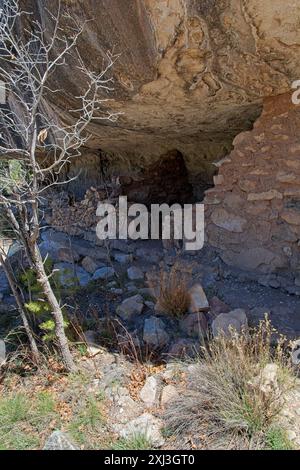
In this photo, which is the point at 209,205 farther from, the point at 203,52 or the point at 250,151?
the point at 203,52

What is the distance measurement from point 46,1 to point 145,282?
2.24 meters

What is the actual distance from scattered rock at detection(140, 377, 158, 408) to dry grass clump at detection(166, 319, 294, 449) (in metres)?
0.14

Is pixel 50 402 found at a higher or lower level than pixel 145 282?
lower

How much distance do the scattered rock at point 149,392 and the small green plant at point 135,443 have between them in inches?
9.3

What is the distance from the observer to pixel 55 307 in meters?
2.07

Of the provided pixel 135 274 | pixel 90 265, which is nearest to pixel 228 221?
pixel 135 274

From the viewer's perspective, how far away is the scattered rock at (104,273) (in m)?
3.39

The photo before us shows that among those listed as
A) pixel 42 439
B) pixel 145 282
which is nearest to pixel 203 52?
pixel 145 282

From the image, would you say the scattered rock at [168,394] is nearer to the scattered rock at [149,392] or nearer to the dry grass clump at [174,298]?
the scattered rock at [149,392]

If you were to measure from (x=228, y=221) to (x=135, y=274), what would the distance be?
1.01m

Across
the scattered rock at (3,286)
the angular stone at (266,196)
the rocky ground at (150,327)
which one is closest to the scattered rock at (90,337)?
the rocky ground at (150,327)

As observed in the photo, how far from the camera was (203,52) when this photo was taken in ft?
7.04

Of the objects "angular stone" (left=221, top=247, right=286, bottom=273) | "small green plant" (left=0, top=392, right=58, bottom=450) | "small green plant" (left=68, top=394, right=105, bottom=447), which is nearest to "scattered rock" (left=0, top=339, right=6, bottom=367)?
"small green plant" (left=0, top=392, right=58, bottom=450)

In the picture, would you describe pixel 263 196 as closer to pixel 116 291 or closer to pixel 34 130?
pixel 116 291
